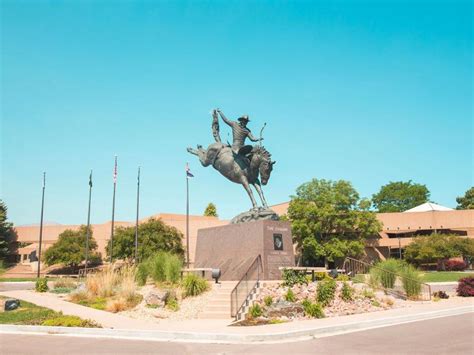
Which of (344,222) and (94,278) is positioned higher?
(344,222)

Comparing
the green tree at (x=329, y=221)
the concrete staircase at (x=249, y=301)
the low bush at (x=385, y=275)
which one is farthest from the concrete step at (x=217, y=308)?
the green tree at (x=329, y=221)

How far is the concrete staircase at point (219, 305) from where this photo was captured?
Answer: 556 inches

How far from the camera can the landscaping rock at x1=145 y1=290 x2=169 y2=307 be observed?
14945 millimetres

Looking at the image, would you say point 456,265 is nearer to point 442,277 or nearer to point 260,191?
point 442,277

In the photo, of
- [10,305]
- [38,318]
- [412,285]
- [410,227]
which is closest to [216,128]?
[412,285]

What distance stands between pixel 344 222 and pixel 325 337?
139ft

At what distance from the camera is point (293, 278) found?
16078 mm

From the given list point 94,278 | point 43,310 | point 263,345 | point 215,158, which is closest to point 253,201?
point 215,158

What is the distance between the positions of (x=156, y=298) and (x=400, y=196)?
246 feet

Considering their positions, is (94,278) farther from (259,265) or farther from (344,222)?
(344,222)

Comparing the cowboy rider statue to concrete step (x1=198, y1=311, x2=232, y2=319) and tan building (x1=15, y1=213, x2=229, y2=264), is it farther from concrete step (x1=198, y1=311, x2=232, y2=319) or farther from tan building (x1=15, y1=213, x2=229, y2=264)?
tan building (x1=15, y1=213, x2=229, y2=264)

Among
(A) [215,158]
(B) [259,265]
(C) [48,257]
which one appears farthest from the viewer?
(C) [48,257]

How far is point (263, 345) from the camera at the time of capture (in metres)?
9.66

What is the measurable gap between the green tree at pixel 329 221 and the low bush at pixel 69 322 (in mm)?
40295
